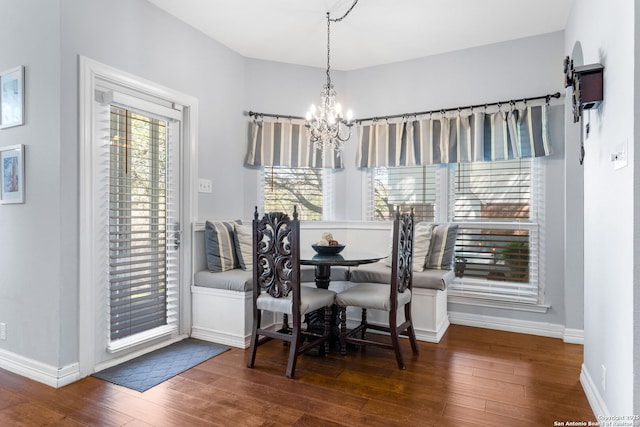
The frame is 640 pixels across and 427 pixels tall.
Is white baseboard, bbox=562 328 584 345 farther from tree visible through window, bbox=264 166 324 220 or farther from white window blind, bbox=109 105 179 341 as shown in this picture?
white window blind, bbox=109 105 179 341

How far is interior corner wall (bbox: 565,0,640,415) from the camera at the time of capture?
1.53 metres

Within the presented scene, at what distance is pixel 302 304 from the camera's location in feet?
8.61

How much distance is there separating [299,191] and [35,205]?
2.50 m

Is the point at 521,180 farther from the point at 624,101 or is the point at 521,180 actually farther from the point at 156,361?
the point at 156,361

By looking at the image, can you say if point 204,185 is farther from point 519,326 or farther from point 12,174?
point 519,326

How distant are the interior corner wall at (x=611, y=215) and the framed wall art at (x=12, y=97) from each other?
3468mm

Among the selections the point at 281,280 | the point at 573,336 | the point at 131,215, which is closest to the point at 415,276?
the point at 281,280

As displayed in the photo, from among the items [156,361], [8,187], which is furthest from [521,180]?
[8,187]

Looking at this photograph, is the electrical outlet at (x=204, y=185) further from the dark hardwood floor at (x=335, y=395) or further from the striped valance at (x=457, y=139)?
the striped valance at (x=457, y=139)

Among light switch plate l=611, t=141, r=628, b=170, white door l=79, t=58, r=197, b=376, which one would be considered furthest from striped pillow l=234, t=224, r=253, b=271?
light switch plate l=611, t=141, r=628, b=170

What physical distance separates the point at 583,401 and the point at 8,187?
4.03 metres

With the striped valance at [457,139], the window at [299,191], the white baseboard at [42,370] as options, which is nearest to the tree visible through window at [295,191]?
the window at [299,191]

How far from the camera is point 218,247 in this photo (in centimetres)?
342

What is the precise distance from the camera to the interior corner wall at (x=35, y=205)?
245 centimetres
